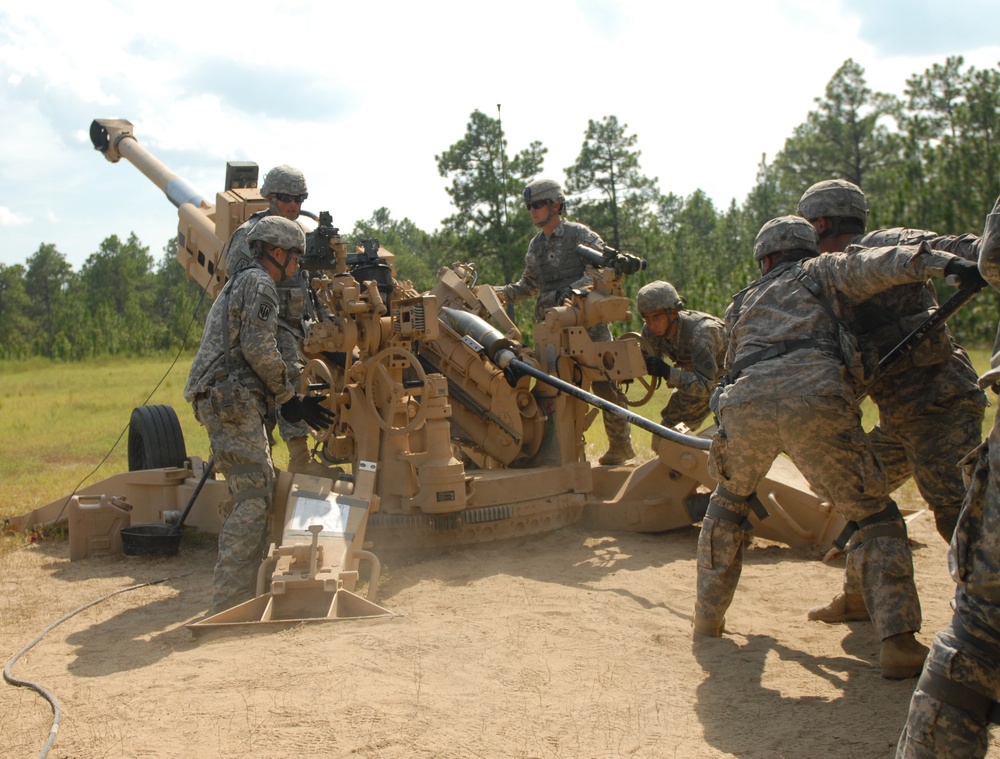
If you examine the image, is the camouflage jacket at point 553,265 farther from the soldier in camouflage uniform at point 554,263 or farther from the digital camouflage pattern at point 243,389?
the digital camouflage pattern at point 243,389

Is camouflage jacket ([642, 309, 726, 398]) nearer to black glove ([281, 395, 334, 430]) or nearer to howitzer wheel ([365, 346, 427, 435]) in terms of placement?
howitzer wheel ([365, 346, 427, 435])

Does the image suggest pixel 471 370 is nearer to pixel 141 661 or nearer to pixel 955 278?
pixel 141 661

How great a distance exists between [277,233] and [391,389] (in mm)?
1181

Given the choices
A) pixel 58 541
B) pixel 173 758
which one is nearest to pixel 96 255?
pixel 58 541

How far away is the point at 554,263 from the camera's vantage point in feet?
29.2

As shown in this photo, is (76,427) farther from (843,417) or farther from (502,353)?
(843,417)

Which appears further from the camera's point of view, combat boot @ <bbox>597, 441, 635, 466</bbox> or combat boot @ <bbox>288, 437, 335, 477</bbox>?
combat boot @ <bbox>597, 441, 635, 466</bbox>

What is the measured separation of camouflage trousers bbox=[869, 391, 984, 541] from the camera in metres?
4.91

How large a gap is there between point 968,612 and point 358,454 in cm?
454

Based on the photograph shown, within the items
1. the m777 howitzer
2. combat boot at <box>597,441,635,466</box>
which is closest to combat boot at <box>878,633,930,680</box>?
the m777 howitzer

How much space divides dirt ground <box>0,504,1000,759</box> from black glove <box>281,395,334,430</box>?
1051mm

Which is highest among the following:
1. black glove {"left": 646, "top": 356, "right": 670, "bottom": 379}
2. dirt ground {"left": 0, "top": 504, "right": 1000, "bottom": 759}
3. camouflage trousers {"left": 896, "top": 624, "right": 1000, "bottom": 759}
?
black glove {"left": 646, "top": 356, "right": 670, "bottom": 379}

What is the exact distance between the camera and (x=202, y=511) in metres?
7.46

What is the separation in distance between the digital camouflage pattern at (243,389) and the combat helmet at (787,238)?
2.80 meters
